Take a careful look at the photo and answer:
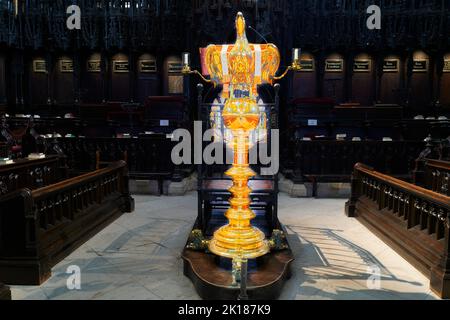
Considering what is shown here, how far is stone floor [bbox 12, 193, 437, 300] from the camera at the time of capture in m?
3.26

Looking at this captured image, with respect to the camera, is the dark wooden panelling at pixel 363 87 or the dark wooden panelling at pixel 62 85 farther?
the dark wooden panelling at pixel 62 85

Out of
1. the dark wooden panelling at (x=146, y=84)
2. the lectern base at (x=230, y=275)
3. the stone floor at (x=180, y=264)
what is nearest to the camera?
the lectern base at (x=230, y=275)

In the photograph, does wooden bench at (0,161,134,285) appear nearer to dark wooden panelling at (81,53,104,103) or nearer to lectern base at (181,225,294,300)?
lectern base at (181,225,294,300)

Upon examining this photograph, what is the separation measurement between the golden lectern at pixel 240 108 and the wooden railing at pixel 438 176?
373 cm

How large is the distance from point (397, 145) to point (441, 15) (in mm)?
6002

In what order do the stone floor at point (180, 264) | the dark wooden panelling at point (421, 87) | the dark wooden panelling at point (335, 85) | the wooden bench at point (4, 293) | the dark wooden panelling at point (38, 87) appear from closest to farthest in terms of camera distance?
the wooden bench at point (4, 293) < the stone floor at point (180, 264) < the dark wooden panelling at point (421, 87) < the dark wooden panelling at point (335, 85) < the dark wooden panelling at point (38, 87)

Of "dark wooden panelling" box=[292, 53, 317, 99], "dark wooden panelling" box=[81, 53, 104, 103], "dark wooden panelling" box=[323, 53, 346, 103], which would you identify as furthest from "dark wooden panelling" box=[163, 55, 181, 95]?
"dark wooden panelling" box=[323, 53, 346, 103]

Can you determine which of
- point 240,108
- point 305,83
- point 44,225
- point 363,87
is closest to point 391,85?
point 363,87

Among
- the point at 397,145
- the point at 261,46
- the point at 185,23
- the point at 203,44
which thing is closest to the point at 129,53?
the point at 185,23

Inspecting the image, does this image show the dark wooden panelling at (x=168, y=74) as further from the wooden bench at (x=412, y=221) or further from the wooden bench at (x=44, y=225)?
the wooden bench at (x=412, y=221)

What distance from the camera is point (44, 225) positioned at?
390 cm

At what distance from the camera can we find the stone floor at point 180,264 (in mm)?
3262

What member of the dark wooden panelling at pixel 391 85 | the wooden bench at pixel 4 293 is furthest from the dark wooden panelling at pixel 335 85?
the wooden bench at pixel 4 293

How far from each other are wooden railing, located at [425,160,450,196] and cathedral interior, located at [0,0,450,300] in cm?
4
